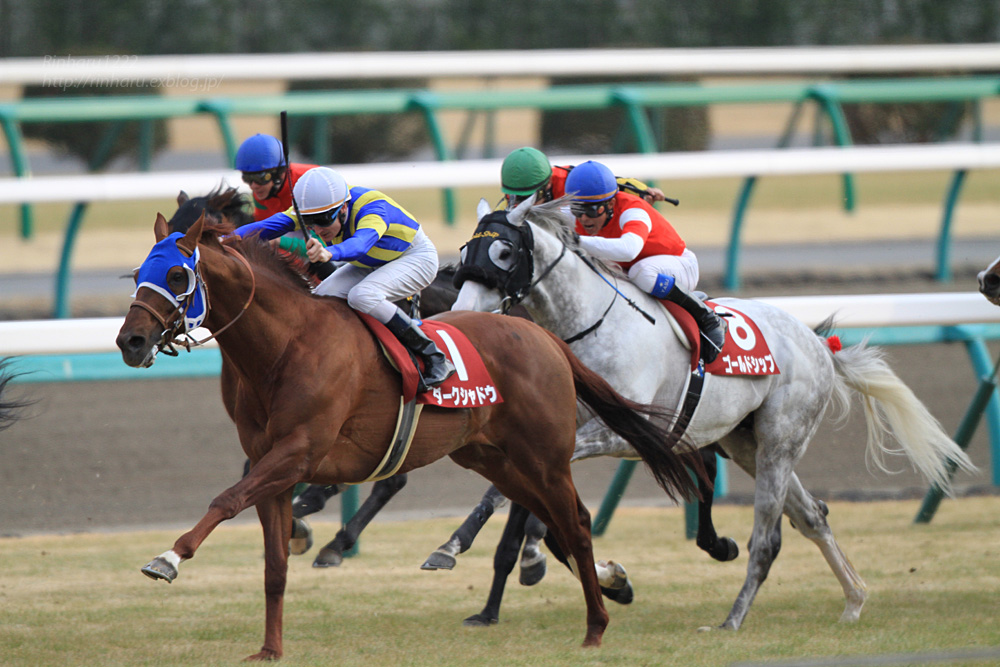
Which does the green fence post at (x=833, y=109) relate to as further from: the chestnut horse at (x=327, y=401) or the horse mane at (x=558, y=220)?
the chestnut horse at (x=327, y=401)

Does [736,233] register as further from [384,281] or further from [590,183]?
[384,281]

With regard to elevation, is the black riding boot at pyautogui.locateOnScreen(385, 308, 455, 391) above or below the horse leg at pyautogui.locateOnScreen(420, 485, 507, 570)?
above

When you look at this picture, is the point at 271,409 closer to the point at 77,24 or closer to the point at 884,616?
the point at 884,616

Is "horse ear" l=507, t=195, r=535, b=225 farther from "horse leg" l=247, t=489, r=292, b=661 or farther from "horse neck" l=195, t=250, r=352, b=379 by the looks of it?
"horse leg" l=247, t=489, r=292, b=661

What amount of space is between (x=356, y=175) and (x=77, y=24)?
10177mm

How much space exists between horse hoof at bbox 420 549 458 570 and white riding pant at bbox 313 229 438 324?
101 centimetres

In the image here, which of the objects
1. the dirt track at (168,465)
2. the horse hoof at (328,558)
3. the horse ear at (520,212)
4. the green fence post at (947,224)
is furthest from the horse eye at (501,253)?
the green fence post at (947,224)

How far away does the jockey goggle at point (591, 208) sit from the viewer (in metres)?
5.29

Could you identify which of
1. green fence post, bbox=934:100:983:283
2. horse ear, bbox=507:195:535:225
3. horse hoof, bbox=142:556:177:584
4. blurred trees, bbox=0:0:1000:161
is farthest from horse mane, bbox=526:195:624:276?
blurred trees, bbox=0:0:1000:161

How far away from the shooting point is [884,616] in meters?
5.11

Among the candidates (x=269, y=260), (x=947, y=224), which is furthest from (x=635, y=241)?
(x=947, y=224)

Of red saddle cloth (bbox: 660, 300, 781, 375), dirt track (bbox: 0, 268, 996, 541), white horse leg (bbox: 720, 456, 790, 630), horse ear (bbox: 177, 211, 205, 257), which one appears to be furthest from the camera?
dirt track (bbox: 0, 268, 996, 541)

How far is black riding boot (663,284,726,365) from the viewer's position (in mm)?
5250

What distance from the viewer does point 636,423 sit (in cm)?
485
